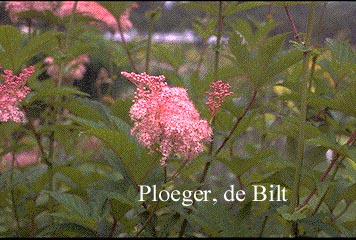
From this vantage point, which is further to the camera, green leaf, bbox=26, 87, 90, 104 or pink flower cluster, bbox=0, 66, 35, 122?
green leaf, bbox=26, 87, 90, 104

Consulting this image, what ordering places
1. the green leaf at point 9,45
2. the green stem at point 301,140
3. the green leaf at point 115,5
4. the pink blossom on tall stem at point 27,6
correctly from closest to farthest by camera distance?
1. the green stem at point 301,140
2. the green leaf at point 9,45
3. the green leaf at point 115,5
4. the pink blossom on tall stem at point 27,6

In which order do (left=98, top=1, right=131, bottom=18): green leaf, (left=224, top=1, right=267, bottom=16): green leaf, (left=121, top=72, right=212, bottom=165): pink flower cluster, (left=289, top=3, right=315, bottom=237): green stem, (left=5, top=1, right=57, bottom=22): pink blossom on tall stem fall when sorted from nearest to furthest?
(left=121, top=72, right=212, bottom=165): pink flower cluster → (left=289, top=3, right=315, bottom=237): green stem → (left=224, top=1, right=267, bottom=16): green leaf → (left=98, top=1, right=131, bottom=18): green leaf → (left=5, top=1, right=57, bottom=22): pink blossom on tall stem

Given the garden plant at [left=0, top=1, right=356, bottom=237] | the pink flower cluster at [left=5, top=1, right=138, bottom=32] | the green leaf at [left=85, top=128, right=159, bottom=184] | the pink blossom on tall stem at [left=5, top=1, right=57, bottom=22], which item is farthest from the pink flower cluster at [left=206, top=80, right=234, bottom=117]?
the pink blossom on tall stem at [left=5, top=1, right=57, bottom=22]

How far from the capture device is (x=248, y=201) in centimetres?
138

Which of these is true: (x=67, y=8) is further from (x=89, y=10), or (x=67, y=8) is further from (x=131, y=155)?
(x=131, y=155)

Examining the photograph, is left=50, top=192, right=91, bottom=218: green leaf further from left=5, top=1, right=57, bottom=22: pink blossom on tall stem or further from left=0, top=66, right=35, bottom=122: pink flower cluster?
left=5, top=1, right=57, bottom=22: pink blossom on tall stem

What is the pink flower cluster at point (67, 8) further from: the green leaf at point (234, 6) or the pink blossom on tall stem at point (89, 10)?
the green leaf at point (234, 6)

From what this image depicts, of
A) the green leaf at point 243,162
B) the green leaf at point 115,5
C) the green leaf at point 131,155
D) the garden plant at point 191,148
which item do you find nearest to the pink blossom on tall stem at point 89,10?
the green leaf at point 115,5

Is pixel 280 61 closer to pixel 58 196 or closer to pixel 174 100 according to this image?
pixel 174 100

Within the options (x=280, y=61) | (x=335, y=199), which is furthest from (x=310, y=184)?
(x=280, y=61)

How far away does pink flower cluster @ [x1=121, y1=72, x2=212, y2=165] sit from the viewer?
3.62 ft

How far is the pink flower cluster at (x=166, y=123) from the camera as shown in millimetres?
1103

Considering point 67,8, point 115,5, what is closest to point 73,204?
point 115,5

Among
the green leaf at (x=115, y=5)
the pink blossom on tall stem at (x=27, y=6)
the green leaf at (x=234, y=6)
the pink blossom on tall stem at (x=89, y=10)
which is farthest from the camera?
the pink blossom on tall stem at (x=89, y=10)
